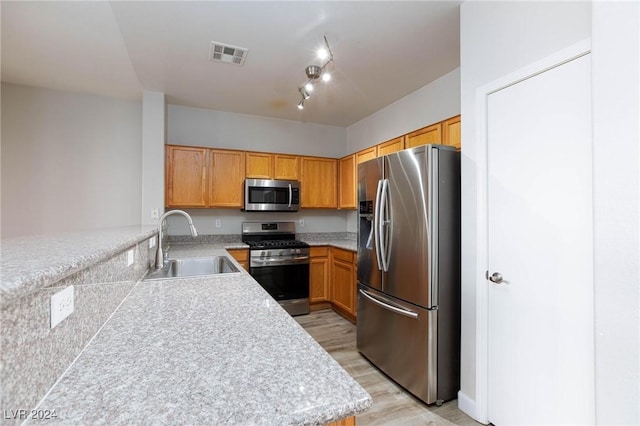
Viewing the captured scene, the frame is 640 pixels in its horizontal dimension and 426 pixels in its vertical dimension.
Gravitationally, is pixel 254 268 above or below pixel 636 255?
below

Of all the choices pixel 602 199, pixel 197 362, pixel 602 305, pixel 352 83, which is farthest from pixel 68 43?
pixel 602 305

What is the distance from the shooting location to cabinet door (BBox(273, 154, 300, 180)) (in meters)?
3.87

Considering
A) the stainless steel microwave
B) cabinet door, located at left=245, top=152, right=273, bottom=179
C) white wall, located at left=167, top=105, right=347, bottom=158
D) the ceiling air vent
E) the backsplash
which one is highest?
the ceiling air vent

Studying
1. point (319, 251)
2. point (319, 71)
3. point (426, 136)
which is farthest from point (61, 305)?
point (319, 251)

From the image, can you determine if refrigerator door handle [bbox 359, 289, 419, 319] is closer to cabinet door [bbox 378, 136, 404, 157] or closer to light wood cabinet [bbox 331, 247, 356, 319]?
light wood cabinet [bbox 331, 247, 356, 319]

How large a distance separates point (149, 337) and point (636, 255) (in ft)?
5.44

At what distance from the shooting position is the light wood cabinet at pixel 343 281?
338 centimetres

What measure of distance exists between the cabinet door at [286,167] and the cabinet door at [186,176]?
2.87ft

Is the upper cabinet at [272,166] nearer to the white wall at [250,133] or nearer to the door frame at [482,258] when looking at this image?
the white wall at [250,133]

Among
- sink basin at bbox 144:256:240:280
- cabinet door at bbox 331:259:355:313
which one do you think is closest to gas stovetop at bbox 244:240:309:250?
cabinet door at bbox 331:259:355:313

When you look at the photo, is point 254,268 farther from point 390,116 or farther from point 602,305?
point 602,305

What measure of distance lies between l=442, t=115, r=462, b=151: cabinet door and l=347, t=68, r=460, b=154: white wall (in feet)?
1.21

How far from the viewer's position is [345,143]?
4629 mm

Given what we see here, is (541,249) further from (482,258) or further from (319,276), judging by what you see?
(319,276)
